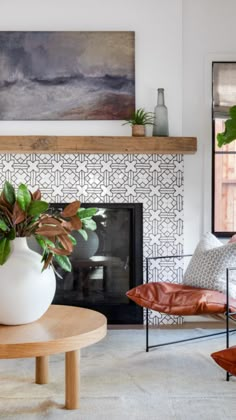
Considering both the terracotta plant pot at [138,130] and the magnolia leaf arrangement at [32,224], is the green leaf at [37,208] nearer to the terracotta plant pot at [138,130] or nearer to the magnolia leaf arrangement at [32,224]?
the magnolia leaf arrangement at [32,224]

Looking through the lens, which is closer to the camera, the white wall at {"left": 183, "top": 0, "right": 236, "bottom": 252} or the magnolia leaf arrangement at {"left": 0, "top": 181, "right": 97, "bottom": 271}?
the magnolia leaf arrangement at {"left": 0, "top": 181, "right": 97, "bottom": 271}

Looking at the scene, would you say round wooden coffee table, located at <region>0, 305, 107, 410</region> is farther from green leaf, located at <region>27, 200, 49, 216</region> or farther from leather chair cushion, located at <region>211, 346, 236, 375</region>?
leather chair cushion, located at <region>211, 346, 236, 375</region>


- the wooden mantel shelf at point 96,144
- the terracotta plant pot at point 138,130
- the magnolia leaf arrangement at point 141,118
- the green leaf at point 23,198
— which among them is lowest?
the green leaf at point 23,198

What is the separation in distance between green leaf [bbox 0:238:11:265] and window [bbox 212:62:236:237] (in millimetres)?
2380

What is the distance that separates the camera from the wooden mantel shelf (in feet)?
13.7

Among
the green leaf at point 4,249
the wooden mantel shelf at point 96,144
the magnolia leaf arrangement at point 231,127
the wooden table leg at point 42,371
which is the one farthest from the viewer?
the wooden mantel shelf at point 96,144

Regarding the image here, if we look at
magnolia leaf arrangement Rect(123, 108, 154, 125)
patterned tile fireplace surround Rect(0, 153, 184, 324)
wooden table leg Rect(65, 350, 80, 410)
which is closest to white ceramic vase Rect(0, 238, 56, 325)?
wooden table leg Rect(65, 350, 80, 410)

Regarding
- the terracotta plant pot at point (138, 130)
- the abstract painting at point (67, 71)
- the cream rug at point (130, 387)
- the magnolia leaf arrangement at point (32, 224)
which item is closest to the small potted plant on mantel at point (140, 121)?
the terracotta plant pot at point (138, 130)

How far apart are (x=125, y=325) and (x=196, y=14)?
2559mm

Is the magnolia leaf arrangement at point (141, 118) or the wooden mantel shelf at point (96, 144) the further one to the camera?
the magnolia leaf arrangement at point (141, 118)

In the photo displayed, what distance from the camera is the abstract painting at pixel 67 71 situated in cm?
436

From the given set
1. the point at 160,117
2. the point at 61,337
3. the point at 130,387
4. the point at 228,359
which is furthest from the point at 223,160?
the point at 228,359

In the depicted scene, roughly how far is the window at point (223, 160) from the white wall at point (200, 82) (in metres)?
0.05

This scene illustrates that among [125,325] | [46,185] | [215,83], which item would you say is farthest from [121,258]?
[215,83]
